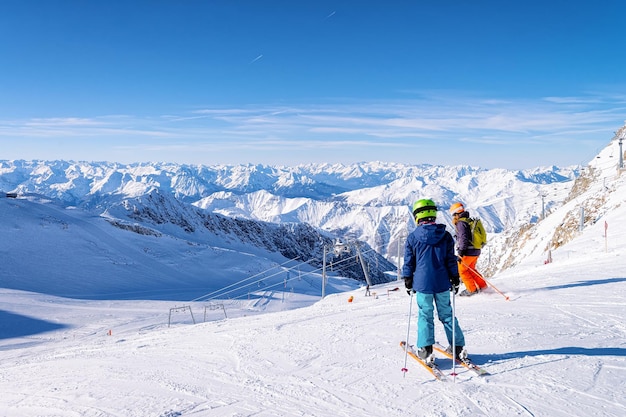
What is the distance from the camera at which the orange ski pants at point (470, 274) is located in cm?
1025

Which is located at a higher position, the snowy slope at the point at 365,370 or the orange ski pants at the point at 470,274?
the orange ski pants at the point at 470,274

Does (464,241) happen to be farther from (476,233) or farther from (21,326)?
(21,326)

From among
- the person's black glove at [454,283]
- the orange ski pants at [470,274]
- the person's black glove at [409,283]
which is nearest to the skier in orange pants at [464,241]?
the orange ski pants at [470,274]

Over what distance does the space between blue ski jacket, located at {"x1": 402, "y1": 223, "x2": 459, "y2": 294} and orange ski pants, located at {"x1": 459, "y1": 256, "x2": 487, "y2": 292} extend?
4.66 meters

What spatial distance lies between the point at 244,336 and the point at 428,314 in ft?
15.3

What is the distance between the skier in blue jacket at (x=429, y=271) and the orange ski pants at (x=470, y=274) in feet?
14.7

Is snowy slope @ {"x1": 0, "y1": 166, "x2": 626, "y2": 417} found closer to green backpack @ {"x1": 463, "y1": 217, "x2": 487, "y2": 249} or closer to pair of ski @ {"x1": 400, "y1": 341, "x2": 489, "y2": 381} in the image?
Answer: pair of ski @ {"x1": 400, "y1": 341, "x2": 489, "y2": 381}

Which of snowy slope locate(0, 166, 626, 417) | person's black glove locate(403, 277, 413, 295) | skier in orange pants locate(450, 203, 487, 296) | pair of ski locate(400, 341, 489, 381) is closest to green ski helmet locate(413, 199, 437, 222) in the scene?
person's black glove locate(403, 277, 413, 295)

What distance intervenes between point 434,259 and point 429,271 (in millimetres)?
181

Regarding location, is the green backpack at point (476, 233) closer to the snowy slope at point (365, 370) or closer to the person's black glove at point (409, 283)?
the snowy slope at point (365, 370)

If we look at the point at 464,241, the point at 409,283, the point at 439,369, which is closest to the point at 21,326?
the point at 464,241

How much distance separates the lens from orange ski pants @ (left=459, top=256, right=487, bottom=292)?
10.2m

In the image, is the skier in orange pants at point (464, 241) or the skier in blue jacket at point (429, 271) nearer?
the skier in blue jacket at point (429, 271)

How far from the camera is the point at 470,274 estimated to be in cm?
1079
